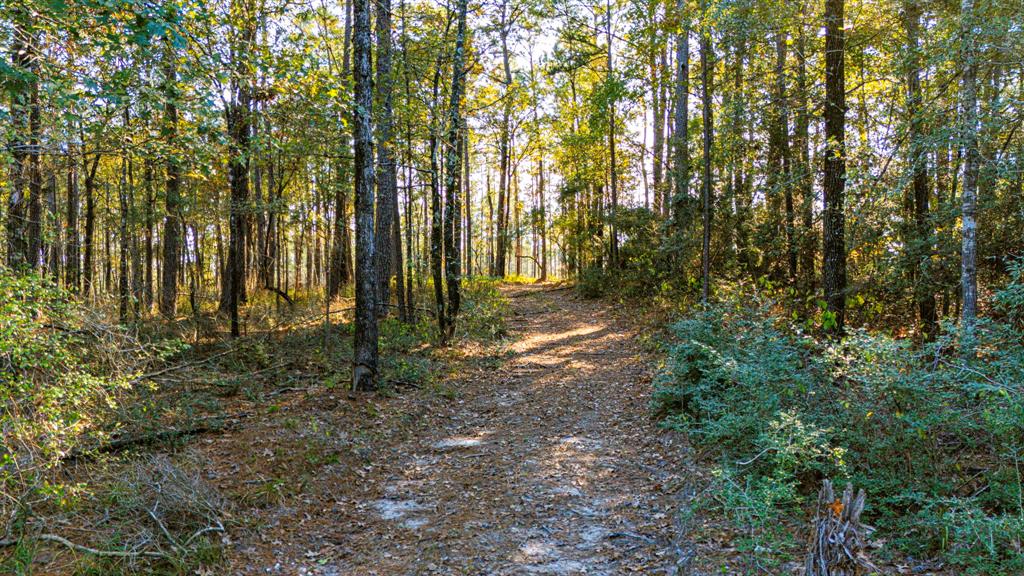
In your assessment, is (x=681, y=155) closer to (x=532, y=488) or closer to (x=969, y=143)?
(x=969, y=143)

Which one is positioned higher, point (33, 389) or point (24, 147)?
point (24, 147)

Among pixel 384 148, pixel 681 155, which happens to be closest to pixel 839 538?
pixel 384 148

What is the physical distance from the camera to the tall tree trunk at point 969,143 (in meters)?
6.25

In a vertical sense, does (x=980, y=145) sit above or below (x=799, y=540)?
above

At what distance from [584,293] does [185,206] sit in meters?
13.8

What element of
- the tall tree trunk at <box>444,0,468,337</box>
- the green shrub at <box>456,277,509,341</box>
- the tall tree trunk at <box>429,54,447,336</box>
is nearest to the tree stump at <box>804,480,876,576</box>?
the tall tree trunk at <box>429,54,447,336</box>

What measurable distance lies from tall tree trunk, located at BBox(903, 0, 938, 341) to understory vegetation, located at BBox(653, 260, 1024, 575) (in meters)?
2.41

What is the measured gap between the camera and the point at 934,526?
150 inches

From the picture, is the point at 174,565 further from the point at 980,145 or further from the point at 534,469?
the point at 980,145

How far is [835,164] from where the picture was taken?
876 centimetres

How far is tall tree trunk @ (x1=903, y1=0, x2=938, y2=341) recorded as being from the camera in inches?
281

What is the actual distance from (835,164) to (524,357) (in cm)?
731

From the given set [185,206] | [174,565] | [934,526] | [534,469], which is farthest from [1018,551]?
[185,206]

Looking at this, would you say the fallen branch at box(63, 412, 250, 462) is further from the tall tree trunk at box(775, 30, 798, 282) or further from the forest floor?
the tall tree trunk at box(775, 30, 798, 282)
